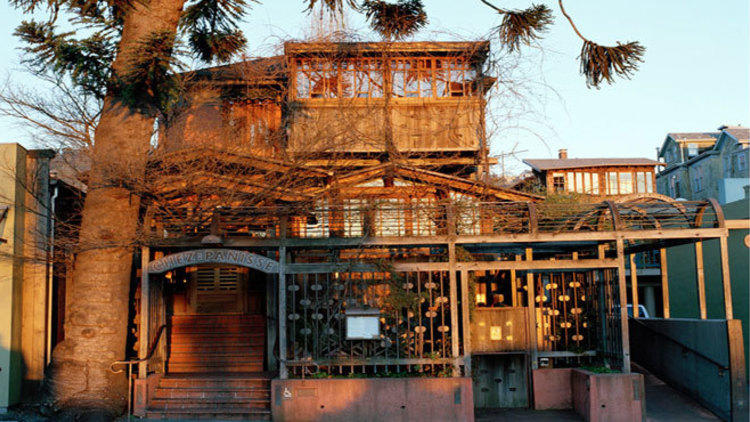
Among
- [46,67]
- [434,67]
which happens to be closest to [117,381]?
[46,67]

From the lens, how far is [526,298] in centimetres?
1445

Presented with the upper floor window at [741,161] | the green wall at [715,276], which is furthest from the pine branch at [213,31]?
the upper floor window at [741,161]

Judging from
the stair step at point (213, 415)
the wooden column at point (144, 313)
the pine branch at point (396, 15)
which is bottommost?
the stair step at point (213, 415)

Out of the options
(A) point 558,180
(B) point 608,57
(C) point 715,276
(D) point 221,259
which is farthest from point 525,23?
(A) point 558,180

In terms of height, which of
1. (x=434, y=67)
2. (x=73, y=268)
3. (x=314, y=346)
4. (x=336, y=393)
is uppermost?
(x=434, y=67)

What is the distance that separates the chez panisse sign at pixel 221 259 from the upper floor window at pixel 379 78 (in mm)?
6980

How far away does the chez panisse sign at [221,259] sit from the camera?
1222 cm

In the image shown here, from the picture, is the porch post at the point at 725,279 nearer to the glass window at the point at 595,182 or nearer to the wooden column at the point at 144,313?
the wooden column at the point at 144,313

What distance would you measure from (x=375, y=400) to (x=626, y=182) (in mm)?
28023

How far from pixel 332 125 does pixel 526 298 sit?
21.6 ft

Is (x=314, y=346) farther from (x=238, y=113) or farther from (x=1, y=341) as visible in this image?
(x=238, y=113)

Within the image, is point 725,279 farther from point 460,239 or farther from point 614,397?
point 460,239

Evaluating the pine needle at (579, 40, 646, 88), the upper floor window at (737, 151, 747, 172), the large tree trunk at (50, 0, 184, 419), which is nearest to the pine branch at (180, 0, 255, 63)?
the large tree trunk at (50, 0, 184, 419)

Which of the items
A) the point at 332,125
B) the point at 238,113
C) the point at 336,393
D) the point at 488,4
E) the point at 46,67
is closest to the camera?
the point at 488,4
